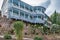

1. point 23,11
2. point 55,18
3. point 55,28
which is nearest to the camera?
point 55,28

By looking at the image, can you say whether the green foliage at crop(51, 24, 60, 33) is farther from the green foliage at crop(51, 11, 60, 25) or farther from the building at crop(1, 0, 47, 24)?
the green foliage at crop(51, 11, 60, 25)

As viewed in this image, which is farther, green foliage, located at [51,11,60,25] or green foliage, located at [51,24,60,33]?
green foliage, located at [51,11,60,25]

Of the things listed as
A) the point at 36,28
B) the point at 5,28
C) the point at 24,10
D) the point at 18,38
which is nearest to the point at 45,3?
the point at 24,10

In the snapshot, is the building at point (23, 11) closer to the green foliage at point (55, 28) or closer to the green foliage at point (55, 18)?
the green foliage at point (55, 18)

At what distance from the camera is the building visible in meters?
25.4

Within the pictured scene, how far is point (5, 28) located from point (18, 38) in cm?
1303

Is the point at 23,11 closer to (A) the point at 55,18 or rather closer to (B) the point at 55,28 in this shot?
(B) the point at 55,28

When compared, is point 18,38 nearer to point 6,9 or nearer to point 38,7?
point 6,9

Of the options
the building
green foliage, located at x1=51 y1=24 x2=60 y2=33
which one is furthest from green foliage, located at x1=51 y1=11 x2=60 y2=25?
green foliage, located at x1=51 y1=24 x2=60 y2=33

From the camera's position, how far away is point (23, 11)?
89.0 feet

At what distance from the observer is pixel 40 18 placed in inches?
1118

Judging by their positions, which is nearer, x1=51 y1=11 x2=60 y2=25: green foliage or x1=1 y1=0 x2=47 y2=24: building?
x1=1 y1=0 x2=47 y2=24: building

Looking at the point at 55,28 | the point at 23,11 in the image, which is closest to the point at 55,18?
the point at 55,28

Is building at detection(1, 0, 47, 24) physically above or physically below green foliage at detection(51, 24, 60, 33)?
above
